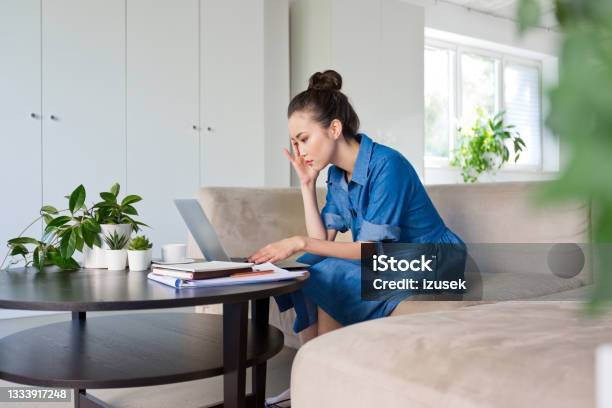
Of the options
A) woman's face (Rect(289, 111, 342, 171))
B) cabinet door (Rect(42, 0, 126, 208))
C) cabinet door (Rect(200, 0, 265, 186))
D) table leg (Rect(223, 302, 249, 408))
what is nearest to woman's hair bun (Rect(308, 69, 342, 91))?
woman's face (Rect(289, 111, 342, 171))

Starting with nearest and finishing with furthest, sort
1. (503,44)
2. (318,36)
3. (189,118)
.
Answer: (189,118) < (318,36) < (503,44)

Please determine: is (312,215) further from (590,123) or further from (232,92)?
(232,92)

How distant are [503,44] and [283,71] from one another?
334cm

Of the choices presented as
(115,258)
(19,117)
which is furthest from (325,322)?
(19,117)

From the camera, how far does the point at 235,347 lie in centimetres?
129

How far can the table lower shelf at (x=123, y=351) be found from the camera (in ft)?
4.00

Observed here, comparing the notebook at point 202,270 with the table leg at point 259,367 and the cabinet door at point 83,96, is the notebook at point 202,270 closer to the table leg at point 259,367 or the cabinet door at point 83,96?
the table leg at point 259,367

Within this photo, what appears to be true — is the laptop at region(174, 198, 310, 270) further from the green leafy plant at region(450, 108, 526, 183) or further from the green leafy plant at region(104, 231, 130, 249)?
the green leafy plant at region(450, 108, 526, 183)

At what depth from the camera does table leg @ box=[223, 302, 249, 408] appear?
1.29 meters

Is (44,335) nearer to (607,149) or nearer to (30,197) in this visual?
(607,149)

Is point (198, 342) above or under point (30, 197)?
under

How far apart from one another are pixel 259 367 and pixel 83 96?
2522 millimetres

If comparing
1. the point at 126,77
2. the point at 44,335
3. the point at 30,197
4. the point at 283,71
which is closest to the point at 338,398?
the point at 44,335

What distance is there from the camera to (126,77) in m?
3.71
